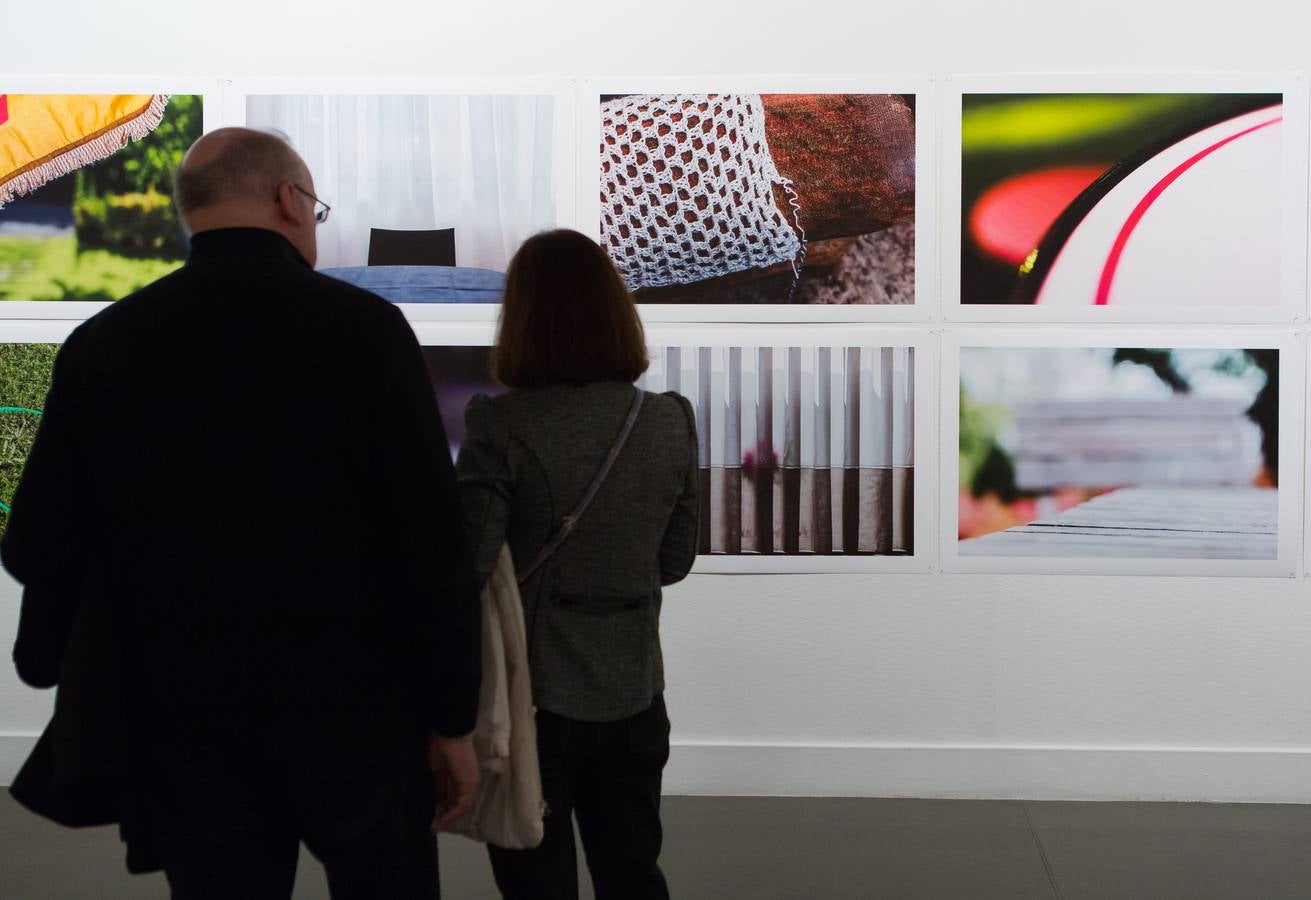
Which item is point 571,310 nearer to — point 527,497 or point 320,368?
point 527,497

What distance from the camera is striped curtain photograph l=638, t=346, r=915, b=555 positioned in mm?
3227

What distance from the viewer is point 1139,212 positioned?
10.4 feet

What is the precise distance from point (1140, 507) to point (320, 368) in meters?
2.55

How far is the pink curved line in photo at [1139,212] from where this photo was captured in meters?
3.15

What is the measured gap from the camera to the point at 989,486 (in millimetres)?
3229

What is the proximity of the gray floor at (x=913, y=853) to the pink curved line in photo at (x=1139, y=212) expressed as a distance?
4.61 ft

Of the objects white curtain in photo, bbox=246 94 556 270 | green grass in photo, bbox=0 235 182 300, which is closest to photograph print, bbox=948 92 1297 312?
white curtain in photo, bbox=246 94 556 270

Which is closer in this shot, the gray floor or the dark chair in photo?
the gray floor

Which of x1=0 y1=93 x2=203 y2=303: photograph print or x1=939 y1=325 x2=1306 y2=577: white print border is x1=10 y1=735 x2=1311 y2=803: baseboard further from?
x1=0 y1=93 x2=203 y2=303: photograph print

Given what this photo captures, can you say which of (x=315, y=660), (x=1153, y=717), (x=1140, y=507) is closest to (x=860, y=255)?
→ (x=1140, y=507)

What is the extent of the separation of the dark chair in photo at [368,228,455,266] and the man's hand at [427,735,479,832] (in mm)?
1957

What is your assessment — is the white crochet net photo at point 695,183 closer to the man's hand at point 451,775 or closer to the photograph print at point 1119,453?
the photograph print at point 1119,453

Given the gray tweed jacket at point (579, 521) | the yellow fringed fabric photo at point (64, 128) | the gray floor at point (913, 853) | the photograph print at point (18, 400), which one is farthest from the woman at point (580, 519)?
the photograph print at point (18, 400)

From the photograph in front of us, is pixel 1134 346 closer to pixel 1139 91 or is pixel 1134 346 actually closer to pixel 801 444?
pixel 1139 91
